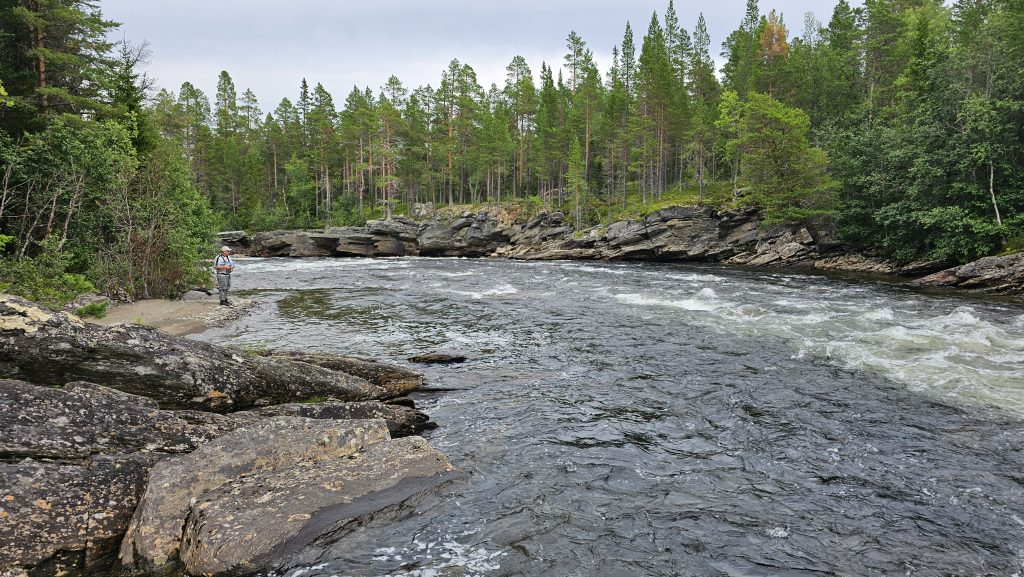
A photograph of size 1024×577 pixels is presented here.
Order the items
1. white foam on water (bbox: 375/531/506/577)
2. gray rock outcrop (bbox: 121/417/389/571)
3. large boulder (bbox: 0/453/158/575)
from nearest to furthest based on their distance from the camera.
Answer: large boulder (bbox: 0/453/158/575), gray rock outcrop (bbox: 121/417/389/571), white foam on water (bbox: 375/531/506/577)

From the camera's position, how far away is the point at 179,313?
18.0m

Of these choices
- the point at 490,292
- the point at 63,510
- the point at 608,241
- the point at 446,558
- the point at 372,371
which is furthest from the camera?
the point at 608,241

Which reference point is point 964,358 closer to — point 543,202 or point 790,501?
point 790,501

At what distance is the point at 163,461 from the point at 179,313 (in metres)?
15.5

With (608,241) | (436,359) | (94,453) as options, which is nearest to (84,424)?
(94,453)

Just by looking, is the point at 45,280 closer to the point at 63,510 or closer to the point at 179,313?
the point at 179,313

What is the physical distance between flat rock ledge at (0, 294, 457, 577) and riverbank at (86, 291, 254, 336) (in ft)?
31.1

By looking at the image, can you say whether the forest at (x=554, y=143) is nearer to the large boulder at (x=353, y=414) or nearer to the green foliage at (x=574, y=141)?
the green foliage at (x=574, y=141)

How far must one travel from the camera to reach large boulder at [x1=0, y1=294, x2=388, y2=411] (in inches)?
232

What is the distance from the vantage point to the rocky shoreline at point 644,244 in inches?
1089

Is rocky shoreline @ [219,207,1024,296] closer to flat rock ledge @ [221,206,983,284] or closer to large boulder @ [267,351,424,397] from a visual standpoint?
flat rock ledge @ [221,206,983,284]

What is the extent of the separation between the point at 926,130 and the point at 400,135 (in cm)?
6315

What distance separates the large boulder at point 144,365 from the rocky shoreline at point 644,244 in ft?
103

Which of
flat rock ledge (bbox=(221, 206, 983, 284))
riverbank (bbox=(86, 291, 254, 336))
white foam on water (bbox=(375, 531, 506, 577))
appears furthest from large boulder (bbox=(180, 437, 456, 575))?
flat rock ledge (bbox=(221, 206, 983, 284))
